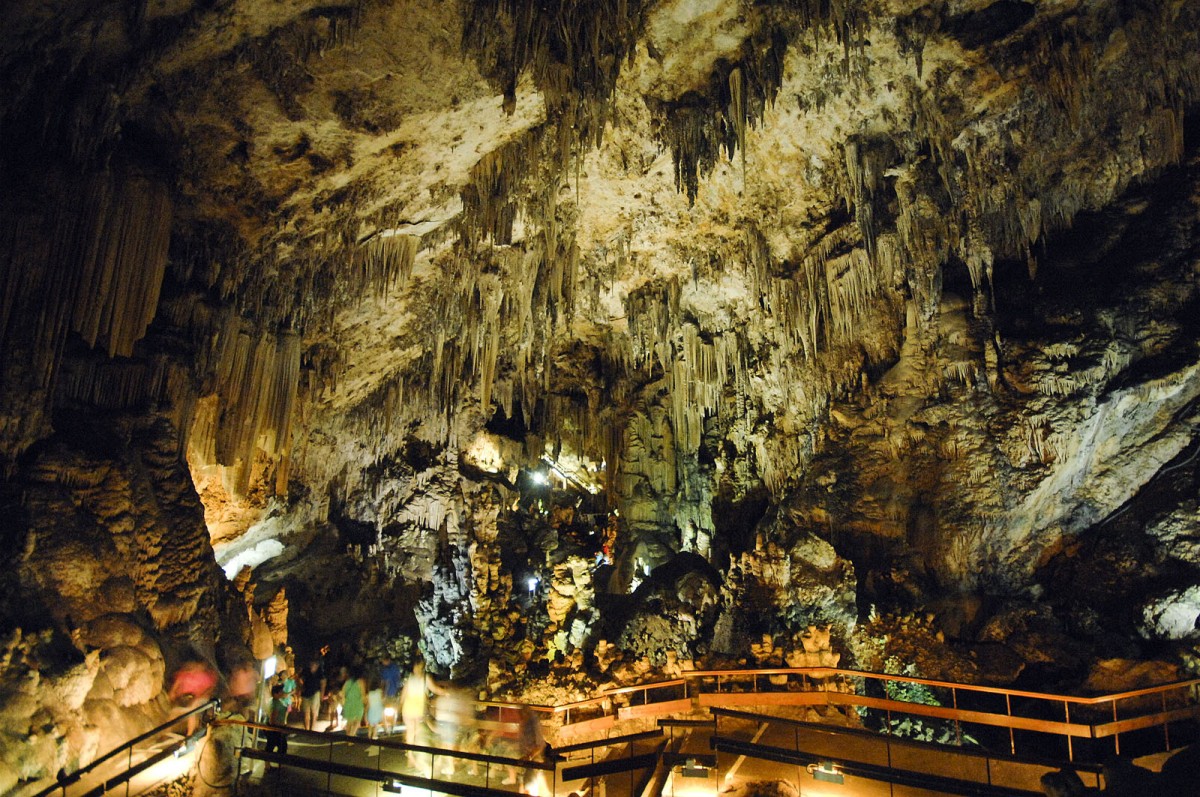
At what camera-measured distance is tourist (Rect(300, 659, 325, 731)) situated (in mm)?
9461

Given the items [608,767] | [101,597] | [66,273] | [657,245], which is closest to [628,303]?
[657,245]

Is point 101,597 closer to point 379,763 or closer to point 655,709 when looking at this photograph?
point 379,763

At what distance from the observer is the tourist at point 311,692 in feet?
31.0

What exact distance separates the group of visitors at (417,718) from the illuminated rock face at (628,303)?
4.17ft

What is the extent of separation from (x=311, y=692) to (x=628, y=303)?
8.57 m

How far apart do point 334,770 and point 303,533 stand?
11.6m

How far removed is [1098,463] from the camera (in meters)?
10.4

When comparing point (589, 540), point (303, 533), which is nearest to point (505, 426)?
point (589, 540)

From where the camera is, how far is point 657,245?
1215 cm

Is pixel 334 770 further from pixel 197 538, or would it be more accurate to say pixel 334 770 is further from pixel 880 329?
pixel 880 329

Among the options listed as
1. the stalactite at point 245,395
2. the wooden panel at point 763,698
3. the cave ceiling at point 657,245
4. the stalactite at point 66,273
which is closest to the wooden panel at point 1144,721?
the wooden panel at point 763,698

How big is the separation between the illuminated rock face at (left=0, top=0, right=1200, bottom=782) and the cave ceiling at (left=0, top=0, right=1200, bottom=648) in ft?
0.17

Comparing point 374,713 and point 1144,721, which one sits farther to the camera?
point 374,713

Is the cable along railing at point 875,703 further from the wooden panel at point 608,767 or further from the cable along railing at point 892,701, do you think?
the wooden panel at point 608,767
